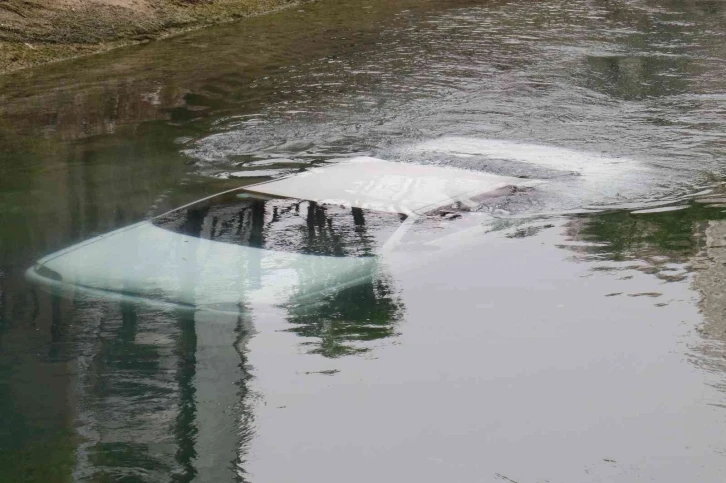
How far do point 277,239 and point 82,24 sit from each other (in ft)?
29.8

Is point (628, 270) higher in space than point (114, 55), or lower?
lower

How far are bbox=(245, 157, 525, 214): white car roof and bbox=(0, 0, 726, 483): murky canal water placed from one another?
271 mm

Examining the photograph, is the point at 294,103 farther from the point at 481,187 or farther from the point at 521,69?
the point at 481,187

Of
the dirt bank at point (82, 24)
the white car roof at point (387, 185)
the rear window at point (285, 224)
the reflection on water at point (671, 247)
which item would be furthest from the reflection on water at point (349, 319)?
the dirt bank at point (82, 24)

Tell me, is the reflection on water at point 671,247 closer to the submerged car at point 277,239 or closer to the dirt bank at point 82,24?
the submerged car at point 277,239

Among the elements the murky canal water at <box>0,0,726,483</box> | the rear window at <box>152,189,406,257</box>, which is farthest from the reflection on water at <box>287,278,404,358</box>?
the rear window at <box>152,189,406,257</box>

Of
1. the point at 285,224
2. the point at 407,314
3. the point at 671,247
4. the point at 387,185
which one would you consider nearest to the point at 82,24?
the point at 387,185

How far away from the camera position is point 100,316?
4.85m

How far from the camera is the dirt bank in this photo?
40.9 ft

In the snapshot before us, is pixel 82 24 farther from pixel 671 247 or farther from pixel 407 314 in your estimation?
pixel 407 314

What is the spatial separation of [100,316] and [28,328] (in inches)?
12.6

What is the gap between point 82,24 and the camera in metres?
13.5

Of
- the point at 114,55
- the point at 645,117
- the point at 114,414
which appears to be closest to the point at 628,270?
the point at 114,414

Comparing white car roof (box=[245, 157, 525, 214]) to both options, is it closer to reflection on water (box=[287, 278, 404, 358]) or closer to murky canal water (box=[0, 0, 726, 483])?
murky canal water (box=[0, 0, 726, 483])
